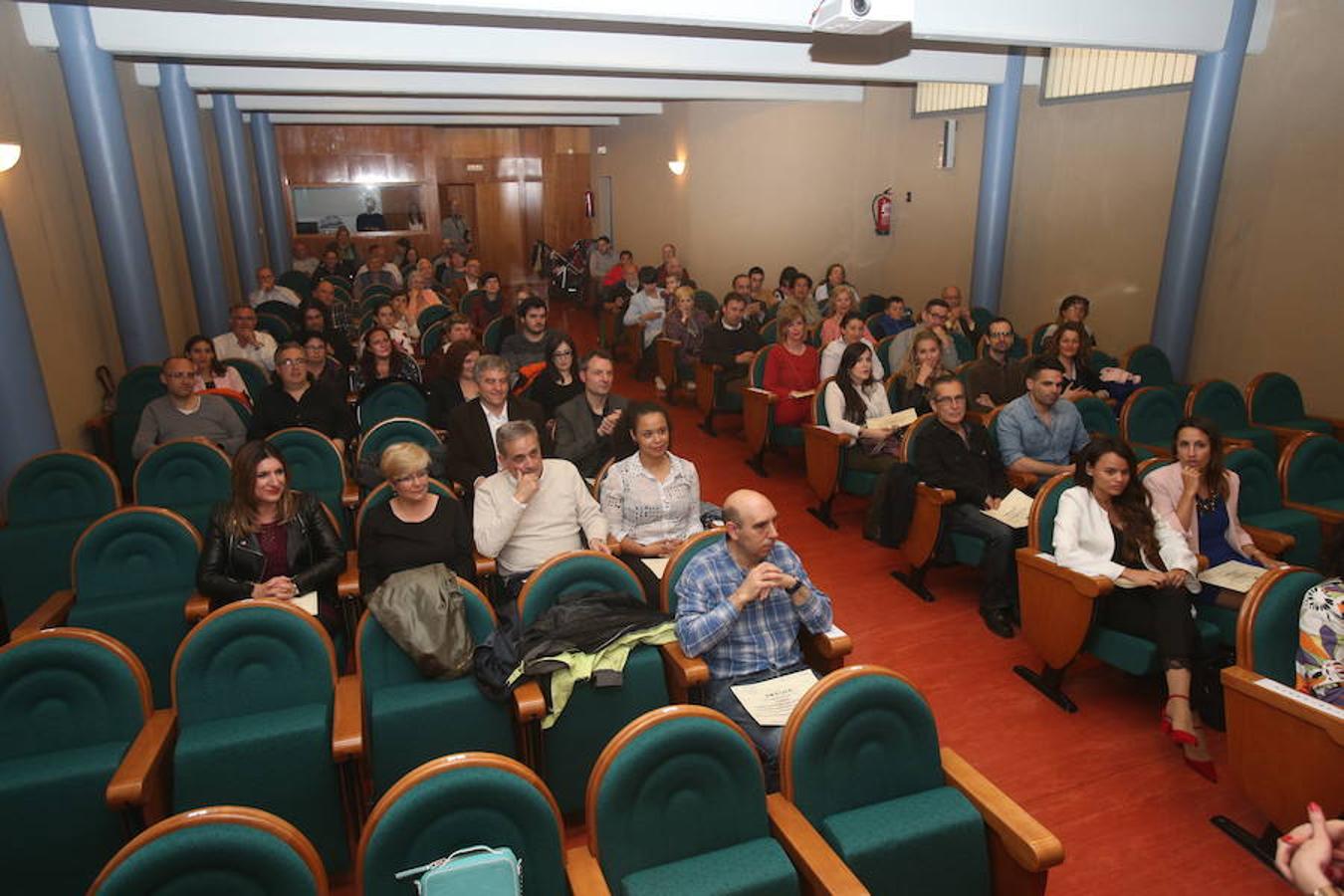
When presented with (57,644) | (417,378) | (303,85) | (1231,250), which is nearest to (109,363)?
(417,378)

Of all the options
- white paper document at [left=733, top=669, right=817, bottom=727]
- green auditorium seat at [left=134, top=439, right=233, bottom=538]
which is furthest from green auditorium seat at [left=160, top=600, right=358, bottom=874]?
green auditorium seat at [left=134, top=439, right=233, bottom=538]

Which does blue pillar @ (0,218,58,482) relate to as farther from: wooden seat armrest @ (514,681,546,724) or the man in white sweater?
wooden seat armrest @ (514,681,546,724)

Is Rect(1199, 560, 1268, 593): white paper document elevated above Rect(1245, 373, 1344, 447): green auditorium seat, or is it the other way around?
Rect(1245, 373, 1344, 447): green auditorium seat

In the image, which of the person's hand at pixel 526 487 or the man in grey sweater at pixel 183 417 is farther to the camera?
the man in grey sweater at pixel 183 417

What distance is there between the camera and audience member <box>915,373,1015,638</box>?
4.57 metres

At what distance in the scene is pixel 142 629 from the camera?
3.60m

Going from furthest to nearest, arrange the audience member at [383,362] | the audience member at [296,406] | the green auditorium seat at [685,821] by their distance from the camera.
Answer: the audience member at [383,362] < the audience member at [296,406] < the green auditorium seat at [685,821]

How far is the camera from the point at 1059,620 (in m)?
3.79

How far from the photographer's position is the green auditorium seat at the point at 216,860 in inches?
70.4

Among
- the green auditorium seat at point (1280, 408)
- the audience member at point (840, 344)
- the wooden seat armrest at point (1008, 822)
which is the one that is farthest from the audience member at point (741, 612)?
the green auditorium seat at point (1280, 408)

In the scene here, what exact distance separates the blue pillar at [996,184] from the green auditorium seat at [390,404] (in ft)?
19.6

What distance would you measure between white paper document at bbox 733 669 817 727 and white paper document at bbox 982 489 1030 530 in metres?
2.08

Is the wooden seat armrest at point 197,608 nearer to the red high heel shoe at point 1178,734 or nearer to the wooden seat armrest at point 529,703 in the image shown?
the wooden seat armrest at point 529,703

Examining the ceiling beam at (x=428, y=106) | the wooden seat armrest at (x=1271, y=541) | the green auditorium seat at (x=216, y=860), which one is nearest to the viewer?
the green auditorium seat at (x=216, y=860)
